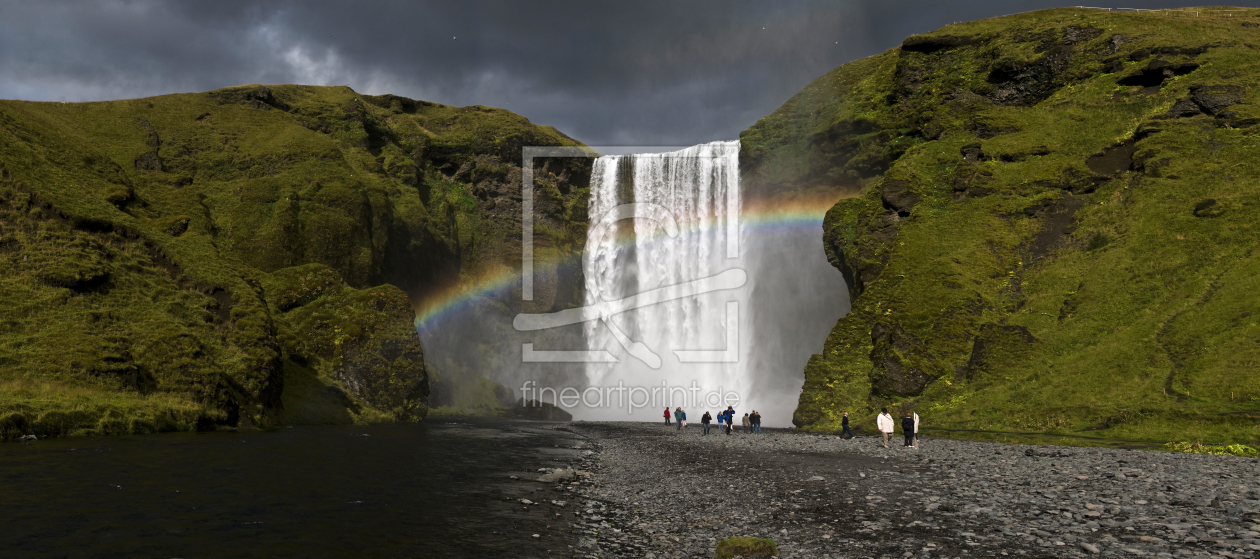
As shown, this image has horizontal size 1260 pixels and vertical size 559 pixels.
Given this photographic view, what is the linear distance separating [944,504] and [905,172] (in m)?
44.9

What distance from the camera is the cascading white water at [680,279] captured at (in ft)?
247

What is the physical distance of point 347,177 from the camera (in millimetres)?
84500

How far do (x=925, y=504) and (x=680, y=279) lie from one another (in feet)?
217

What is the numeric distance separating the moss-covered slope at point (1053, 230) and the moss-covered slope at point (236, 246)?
120 feet

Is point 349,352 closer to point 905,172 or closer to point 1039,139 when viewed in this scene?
point 905,172

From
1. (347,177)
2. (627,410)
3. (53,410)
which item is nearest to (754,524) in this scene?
(53,410)

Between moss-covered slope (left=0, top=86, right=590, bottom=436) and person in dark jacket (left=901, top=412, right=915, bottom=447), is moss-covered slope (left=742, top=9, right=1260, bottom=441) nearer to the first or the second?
person in dark jacket (left=901, top=412, right=915, bottom=447)

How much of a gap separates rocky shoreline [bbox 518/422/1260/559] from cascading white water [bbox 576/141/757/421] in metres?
47.6

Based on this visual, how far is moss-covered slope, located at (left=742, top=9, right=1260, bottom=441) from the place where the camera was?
3108cm

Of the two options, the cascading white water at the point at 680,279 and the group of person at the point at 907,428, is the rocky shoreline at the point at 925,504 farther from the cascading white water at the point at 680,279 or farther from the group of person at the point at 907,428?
the cascading white water at the point at 680,279

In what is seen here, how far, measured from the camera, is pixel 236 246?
234ft

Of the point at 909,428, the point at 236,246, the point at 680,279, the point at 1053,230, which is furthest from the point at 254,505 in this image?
the point at 680,279

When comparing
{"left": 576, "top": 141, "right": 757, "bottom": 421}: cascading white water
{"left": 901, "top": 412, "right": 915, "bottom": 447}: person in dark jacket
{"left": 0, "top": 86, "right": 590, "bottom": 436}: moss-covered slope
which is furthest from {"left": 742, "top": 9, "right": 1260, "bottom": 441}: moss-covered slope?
{"left": 0, "top": 86, "right": 590, "bottom": 436}: moss-covered slope

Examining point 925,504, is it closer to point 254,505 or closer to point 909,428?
point 254,505
